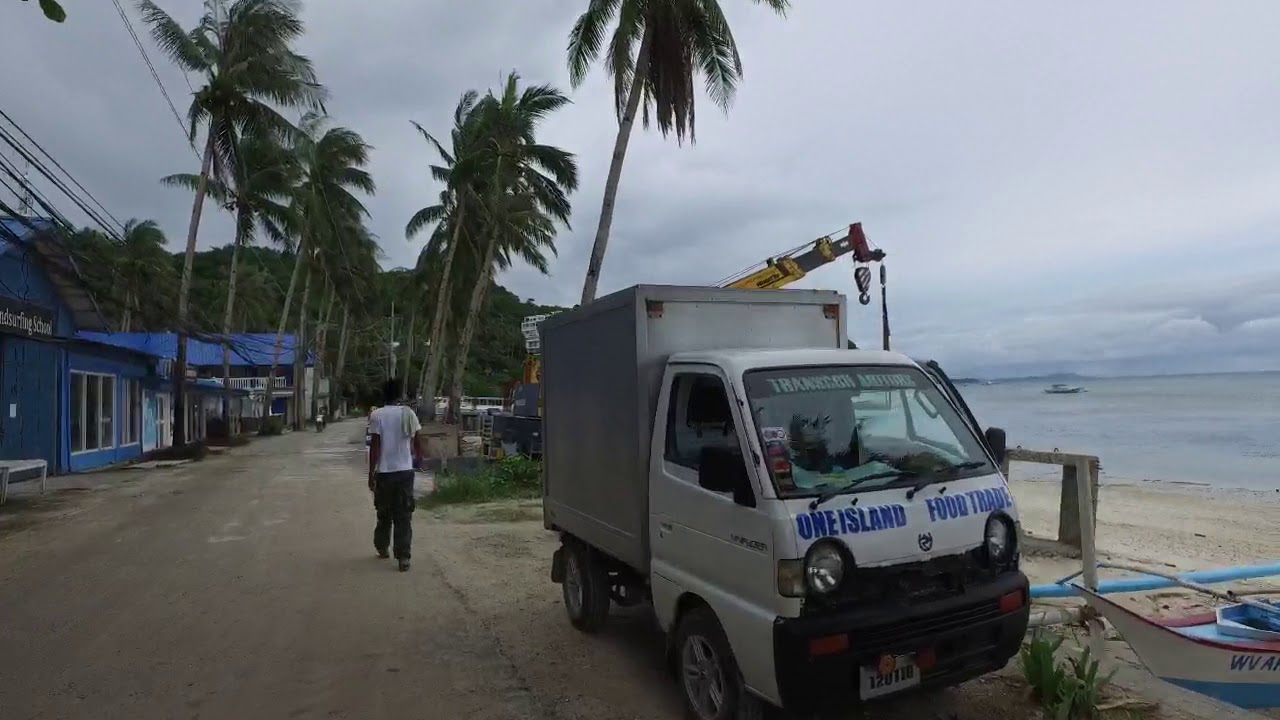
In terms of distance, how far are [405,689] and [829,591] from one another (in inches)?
109

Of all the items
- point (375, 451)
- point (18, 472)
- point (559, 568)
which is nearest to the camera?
point (559, 568)

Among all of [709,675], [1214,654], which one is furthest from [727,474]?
[1214,654]

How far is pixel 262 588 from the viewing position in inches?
302

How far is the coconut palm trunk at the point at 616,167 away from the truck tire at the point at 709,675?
1123 centimetres

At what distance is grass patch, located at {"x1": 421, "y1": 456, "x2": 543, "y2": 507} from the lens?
541 inches

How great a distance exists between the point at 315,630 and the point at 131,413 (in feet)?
71.2

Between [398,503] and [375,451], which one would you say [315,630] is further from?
[375,451]

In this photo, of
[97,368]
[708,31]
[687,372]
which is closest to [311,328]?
[97,368]

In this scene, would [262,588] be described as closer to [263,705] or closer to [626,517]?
[263,705]

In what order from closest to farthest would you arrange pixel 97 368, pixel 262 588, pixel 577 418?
pixel 577 418
pixel 262 588
pixel 97 368

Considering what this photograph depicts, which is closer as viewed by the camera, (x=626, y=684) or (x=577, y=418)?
(x=626, y=684)

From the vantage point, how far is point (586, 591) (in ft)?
20.1

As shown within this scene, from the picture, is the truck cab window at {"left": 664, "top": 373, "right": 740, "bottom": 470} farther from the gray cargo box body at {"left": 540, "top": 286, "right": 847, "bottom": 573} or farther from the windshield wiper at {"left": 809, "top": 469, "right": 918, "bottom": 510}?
the windshield wiper at {"left": 809, "top": 469, "right": 918, "bottom": 510}

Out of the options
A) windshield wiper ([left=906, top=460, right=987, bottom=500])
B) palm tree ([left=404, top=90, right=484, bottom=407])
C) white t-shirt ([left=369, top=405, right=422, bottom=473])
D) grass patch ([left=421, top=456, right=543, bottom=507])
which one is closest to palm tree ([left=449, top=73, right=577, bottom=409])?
palm tree ([left=404, top=90, right=484, bottom=407])
